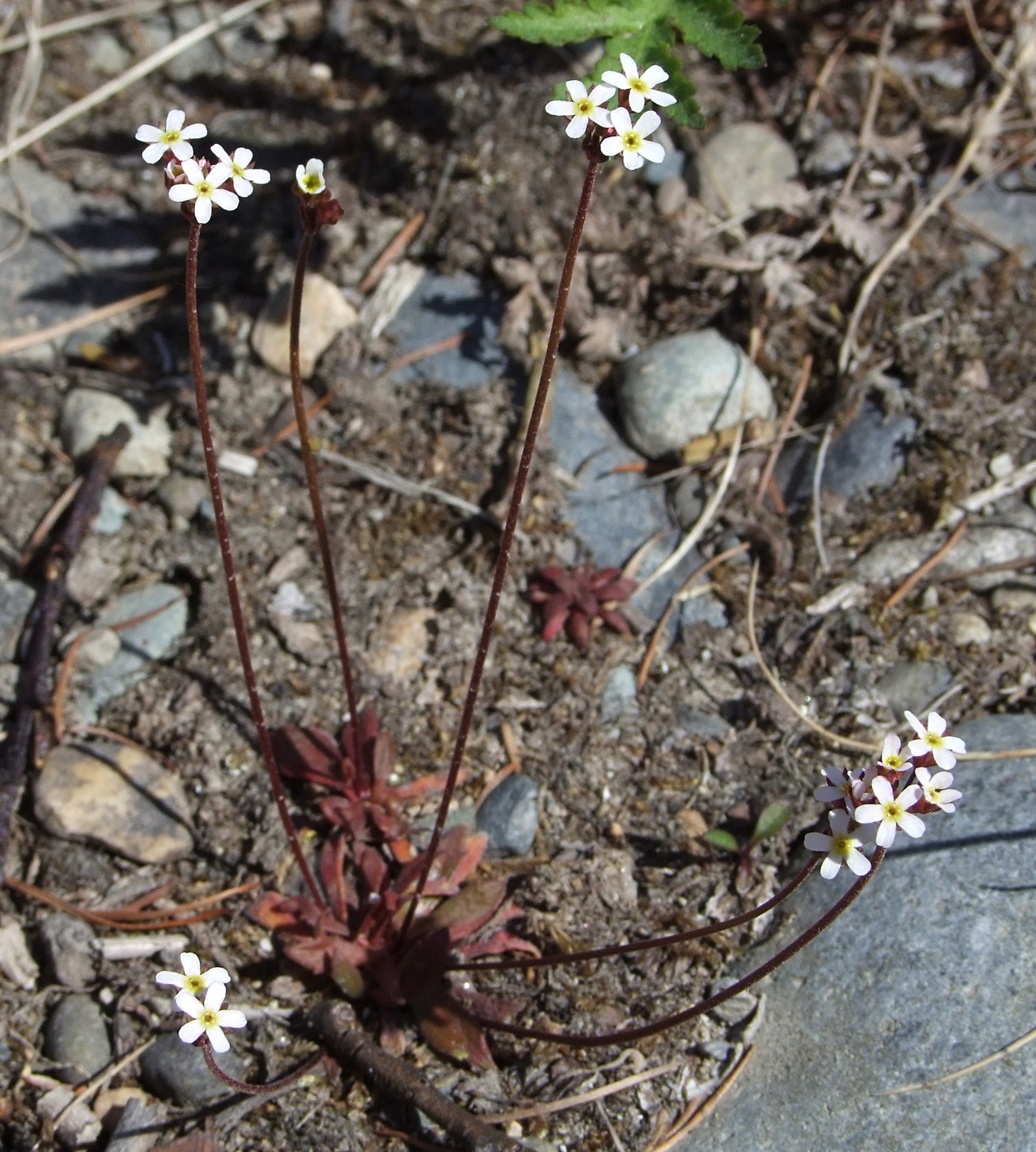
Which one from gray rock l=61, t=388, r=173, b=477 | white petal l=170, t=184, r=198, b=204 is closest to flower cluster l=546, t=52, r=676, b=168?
white petal l=170, t=184, r=198, b=204

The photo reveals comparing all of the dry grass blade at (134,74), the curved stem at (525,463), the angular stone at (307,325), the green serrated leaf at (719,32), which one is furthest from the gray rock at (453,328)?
the dry grass blade at (134,74)

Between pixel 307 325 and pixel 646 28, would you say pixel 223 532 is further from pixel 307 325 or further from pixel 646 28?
pixel 646 28

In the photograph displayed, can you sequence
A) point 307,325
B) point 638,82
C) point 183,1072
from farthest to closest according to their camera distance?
point 307,325 < point 183,1072 < point 638,82

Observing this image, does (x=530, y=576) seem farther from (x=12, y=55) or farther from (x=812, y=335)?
(x=12, y=55)

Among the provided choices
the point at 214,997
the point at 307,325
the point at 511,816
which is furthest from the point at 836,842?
the point at 307,325

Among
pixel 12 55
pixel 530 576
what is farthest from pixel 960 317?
pixel 12 55

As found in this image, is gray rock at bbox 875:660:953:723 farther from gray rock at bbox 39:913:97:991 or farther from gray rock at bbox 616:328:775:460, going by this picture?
gray rock at bbox 39:913:97:991
